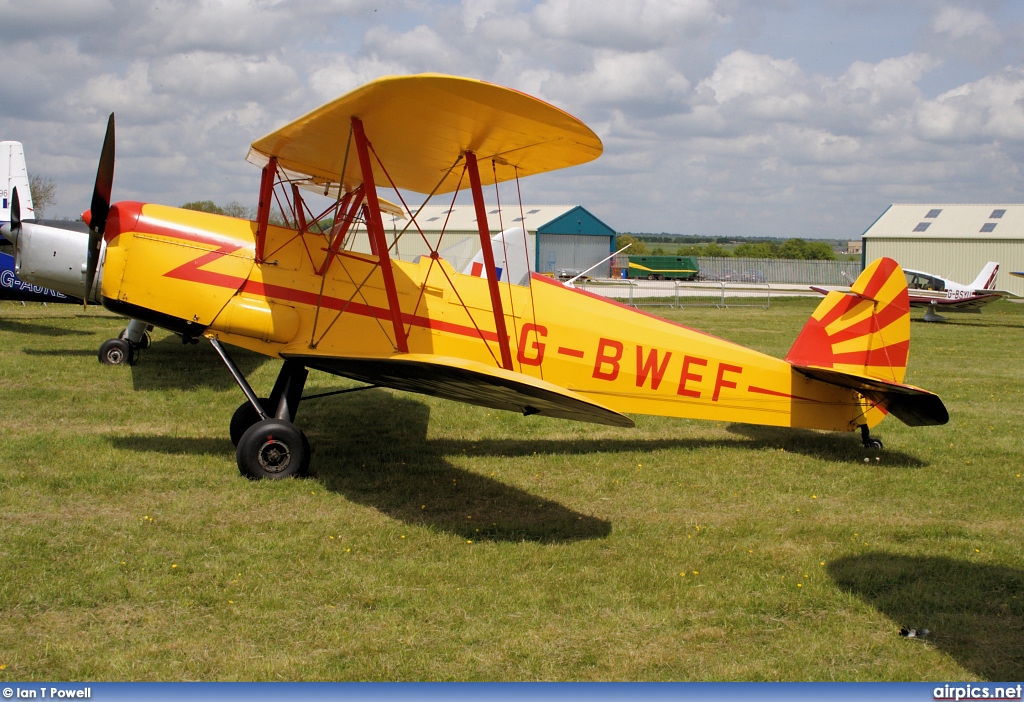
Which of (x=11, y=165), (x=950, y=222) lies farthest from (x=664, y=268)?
(x=11, y=165)

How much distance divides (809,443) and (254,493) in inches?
203

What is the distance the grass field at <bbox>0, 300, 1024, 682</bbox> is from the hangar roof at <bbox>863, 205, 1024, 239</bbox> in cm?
4077

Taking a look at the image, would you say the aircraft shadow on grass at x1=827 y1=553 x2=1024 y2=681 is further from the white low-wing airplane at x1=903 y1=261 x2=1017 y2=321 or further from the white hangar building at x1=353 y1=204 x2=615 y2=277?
the white hangar building at x1=353 y1=204 x2=615 y2=277

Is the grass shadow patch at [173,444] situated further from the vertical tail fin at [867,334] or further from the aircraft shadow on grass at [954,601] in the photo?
the vertical tail fin at [867,334]

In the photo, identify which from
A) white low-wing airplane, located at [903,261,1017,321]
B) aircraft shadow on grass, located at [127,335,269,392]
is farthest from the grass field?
white low-wing airplane, located at [903,261,1017,321]

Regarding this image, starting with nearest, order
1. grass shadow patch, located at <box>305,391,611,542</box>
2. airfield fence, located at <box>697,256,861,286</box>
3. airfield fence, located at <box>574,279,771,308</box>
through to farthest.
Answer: grass shadow patch, located at <box>305,391,611,542</box> < airfield fence, located at <box>574,279,771,308</box> < airfield fence, located at <box>697,256,861,286</box>

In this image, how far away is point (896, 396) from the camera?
708 centimetres

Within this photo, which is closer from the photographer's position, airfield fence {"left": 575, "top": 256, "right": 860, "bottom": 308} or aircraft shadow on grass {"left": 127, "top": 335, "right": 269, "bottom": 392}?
aircraft shadow on grass {"left": 127, "top": 335, "right": 269, "bottom": 392}

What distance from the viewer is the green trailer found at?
61.7m

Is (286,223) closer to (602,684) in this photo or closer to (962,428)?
(602,684)

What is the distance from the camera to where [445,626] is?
3.99 metres

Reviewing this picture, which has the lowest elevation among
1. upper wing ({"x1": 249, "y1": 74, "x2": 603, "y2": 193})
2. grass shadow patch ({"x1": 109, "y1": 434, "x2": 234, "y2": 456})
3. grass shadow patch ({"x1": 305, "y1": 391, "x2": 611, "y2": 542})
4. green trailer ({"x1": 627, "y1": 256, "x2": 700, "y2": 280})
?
grass shadow patch ({"x1": 109, "y1": 434, "x2": 234, "y2": 456})

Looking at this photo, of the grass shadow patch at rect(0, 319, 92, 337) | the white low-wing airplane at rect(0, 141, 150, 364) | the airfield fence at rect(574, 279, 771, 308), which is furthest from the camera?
the airfield fence at rect(574, 279, 771, 308)

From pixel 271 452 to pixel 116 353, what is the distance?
6829 millimetres
